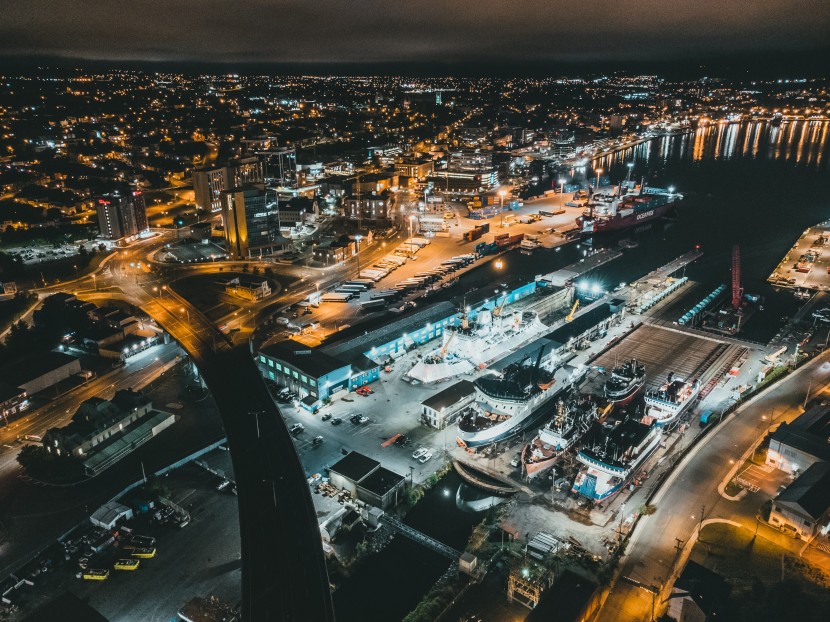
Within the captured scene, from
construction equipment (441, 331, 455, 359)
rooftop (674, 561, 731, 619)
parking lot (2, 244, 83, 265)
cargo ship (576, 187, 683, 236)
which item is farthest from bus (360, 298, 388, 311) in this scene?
parking lot (2, 244, 83, 265)

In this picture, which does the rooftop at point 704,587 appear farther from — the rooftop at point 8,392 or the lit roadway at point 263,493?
the rooftop at point 8,392

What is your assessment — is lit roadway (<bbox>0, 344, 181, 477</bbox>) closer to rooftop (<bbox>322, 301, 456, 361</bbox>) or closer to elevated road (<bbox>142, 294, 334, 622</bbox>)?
elevated road (<bbox>142, 294, 334, 622</bbox>)

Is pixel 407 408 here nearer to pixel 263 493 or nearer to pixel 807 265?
pixel 263 493

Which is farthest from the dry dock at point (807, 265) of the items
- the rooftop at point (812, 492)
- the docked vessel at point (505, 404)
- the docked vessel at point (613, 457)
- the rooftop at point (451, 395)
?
the rooftop at point (451, 395)

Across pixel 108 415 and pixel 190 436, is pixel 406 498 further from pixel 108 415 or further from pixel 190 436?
pixel 108 415

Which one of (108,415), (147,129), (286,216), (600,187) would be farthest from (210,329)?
(147,129)

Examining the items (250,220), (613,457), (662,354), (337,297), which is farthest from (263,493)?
(250,220)
